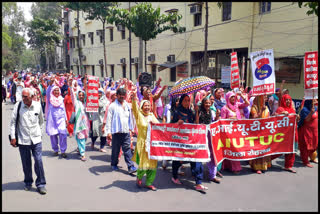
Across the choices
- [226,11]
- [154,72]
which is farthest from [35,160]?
[154,72]

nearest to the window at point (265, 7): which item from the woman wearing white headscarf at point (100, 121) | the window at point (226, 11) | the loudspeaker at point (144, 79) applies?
the window at point (226, 11)

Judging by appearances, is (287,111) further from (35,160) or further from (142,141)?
(35,160)

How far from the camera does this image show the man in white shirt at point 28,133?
4090mm

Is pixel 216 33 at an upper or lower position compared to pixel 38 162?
upper

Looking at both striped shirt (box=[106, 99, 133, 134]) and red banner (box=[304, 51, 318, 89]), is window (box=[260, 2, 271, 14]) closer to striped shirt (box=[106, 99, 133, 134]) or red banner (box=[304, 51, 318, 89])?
red banner (box=[304, 51, 318, 89])

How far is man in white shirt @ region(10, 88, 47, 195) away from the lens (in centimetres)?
409

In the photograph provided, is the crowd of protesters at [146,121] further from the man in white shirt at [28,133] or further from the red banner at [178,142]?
the red banner at [178,142]

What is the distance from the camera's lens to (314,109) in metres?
5.44

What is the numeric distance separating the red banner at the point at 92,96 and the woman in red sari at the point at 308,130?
4.75 m

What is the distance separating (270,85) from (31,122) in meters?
4.40

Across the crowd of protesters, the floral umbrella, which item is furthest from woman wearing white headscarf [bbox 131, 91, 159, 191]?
the floral umbrella

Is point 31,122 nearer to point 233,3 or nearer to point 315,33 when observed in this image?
point 315,33

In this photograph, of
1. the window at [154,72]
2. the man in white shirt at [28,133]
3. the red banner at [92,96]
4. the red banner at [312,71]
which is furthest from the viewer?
the window at [154,72]

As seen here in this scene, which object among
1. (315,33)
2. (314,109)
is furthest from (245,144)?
(315,33)
